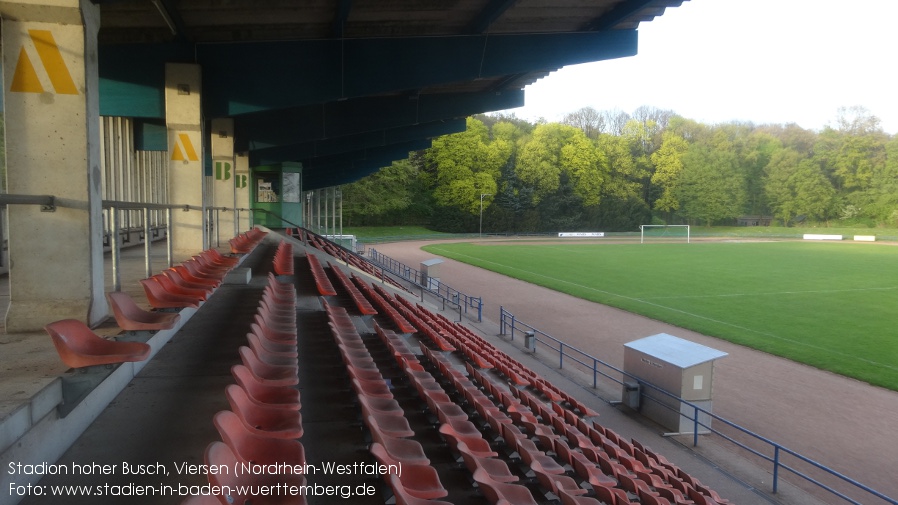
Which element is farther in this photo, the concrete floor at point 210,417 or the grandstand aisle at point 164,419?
the concrete floor at point 210,417

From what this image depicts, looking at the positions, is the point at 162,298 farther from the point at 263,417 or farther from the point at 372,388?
the point at 372,388

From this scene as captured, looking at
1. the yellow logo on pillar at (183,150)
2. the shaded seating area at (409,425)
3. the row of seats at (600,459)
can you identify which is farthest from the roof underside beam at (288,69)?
the row of seats at (600,459)

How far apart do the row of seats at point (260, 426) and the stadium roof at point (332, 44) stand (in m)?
6.17

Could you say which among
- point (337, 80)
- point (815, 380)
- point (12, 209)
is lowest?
point (815, 380)

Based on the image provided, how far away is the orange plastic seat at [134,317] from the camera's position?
4.45 metres

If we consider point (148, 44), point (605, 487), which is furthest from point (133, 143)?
point (605, 487)

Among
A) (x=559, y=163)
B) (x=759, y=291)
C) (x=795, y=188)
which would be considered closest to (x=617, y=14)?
(x=759, y=291)

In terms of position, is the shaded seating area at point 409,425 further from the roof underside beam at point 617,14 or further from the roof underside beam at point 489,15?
the roof underside beam at point 617,14

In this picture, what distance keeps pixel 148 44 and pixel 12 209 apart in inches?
262

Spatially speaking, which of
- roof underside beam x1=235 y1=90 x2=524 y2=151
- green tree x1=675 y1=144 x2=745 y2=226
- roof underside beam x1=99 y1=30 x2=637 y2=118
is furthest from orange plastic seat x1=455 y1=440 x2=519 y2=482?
green tree x1=675 y1=144 x2=745 y2=226

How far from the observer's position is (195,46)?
10.8m

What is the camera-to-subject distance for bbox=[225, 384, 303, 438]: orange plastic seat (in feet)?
12.0

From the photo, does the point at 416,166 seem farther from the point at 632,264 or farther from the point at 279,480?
the point at 279,480

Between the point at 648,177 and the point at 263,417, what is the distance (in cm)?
9616
